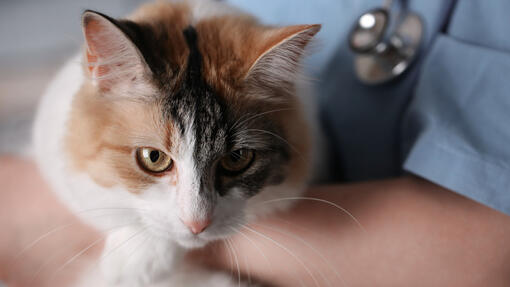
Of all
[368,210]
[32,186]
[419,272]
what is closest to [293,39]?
[368,210]

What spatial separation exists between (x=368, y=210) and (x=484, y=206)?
236mm

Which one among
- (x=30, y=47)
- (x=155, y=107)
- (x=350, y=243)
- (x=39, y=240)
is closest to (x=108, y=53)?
(x=155, y=107)

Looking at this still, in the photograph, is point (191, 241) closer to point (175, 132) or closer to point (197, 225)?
point (197, 225)

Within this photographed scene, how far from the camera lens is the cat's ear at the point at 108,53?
2.20 ft

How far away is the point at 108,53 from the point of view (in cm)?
73

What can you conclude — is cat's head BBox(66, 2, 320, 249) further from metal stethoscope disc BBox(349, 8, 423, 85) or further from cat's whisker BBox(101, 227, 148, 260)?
metal stethoscope disc BBox(349, 8, 423, 85)

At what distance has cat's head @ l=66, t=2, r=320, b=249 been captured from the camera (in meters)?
0.74

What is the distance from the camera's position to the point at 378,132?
1.10m

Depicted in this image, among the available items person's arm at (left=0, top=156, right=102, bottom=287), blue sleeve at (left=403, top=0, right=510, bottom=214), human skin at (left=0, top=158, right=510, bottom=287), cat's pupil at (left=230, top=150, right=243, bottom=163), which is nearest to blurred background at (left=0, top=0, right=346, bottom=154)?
person's arm at (left=0, top=156, right=102, bottom=287)

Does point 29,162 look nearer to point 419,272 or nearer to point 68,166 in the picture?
point 68,166

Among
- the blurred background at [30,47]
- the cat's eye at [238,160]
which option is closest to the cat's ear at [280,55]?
the cat's eye at [238,160]

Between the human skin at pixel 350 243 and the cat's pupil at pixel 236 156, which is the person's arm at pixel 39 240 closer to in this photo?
the human skin at pixel 350 243

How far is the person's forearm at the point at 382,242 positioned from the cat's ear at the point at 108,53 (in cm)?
40

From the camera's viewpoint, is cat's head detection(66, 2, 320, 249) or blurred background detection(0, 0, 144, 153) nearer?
cat's head detection(66, 2, 320, 249)
